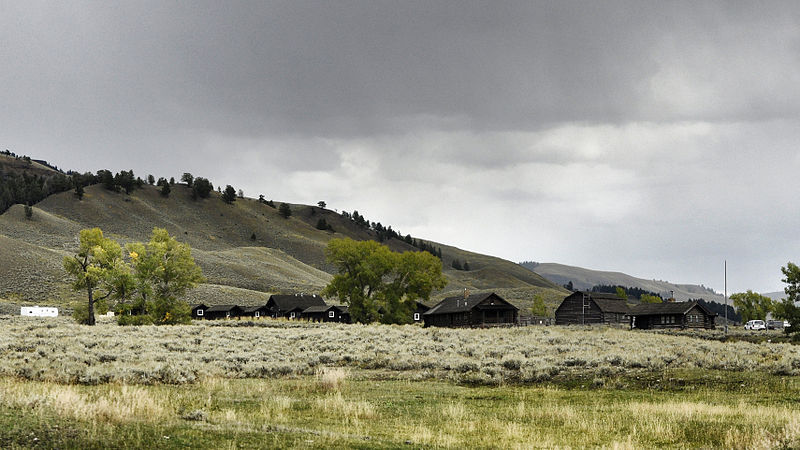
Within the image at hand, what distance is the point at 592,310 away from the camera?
309ft

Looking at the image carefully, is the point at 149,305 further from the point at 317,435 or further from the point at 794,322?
the point at 794,322

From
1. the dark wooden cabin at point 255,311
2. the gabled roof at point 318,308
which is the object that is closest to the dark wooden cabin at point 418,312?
the gabled roof at point 318,308

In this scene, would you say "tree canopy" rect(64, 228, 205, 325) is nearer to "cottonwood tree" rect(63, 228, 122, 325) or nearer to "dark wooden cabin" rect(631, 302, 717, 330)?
"cottonwood tree" rect(63, 228, 122, 325)

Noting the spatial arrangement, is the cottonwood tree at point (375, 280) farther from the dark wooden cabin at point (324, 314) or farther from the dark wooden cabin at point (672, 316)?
the dark wooden cabin at point (672, 316)

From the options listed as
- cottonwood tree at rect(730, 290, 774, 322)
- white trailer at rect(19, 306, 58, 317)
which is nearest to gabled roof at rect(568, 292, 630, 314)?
cottonwood tree at rect(730, 290, 774, 322)

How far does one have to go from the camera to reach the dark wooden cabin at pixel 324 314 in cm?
11350

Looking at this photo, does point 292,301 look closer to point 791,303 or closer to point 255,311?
point 255,311

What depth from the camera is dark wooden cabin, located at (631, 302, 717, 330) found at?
86756 millimetres

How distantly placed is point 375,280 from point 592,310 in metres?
34.7

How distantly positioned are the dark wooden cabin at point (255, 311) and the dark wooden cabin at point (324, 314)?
24.1 feet

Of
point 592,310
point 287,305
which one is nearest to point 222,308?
point 287,305

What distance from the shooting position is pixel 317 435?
12766 mm

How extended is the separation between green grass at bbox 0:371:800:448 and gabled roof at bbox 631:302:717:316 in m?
69.1

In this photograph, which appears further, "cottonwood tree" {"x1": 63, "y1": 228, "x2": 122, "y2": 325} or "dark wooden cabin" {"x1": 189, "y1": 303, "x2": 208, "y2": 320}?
"dark wooden cabin" {"x1": 189, "y1": 303, "x2": 208, "y2": 320}
